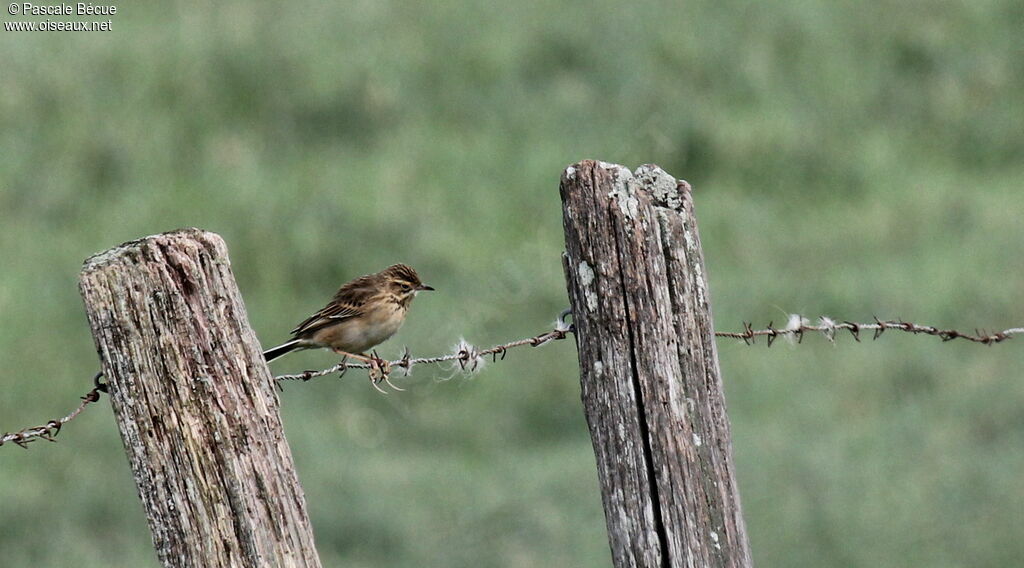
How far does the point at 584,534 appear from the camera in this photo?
10.8 metres

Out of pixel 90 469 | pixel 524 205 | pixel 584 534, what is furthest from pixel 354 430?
pixel 524 205

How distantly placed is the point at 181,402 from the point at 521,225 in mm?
13888

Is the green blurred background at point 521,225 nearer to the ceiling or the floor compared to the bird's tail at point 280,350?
nearer to the ceiling

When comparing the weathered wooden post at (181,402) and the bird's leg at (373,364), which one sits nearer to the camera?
the weathered wooden post at (181,402)

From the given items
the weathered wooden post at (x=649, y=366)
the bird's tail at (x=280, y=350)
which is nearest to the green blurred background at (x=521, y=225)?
the bird's tail at (x=280, y=350)

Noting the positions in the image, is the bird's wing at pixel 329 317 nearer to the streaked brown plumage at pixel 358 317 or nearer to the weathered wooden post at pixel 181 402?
the streaked brown plumage at pixel 358 317

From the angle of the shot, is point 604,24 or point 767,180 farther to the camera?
point 604,24

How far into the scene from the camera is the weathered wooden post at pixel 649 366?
4219 mm

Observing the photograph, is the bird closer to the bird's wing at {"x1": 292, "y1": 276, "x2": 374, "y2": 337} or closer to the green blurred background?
the bird's wing at {"x1": 292, "y1": 276, "x2": 374, "y2": 337}

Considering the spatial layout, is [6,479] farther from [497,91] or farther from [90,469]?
[497,91]

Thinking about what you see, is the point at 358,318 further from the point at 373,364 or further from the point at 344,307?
the point at 373,364

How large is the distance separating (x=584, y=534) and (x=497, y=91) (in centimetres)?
1061

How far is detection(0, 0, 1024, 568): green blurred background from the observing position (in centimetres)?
1145

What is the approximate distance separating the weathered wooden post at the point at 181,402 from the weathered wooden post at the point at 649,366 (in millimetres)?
1083
